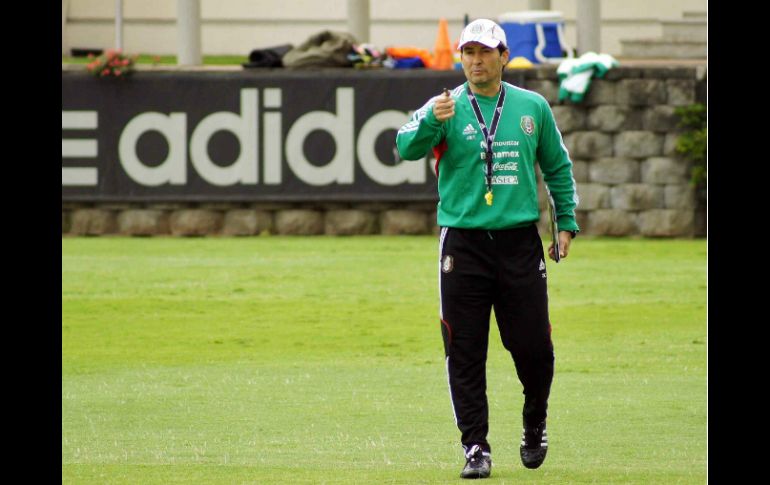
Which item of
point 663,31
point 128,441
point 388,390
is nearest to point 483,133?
point 128,441

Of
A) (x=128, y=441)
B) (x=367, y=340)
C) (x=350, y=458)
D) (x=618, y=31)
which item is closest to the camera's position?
(x=350, y=458)

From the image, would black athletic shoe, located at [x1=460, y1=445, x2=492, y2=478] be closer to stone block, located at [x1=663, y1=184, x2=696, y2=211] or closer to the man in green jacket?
the man in green jacket

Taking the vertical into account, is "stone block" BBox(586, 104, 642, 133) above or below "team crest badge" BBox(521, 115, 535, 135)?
below

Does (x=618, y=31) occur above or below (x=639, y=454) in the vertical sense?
above

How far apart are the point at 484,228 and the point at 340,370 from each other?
4524mm

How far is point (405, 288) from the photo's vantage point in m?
16.3

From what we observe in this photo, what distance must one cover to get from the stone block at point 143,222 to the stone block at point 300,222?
155 cm

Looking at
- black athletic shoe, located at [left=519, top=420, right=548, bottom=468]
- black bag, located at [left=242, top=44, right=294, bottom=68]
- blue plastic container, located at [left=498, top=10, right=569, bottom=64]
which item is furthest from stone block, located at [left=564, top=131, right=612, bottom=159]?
black athletic shoe, located at [left=519, top=420, right=548, bottom=468]

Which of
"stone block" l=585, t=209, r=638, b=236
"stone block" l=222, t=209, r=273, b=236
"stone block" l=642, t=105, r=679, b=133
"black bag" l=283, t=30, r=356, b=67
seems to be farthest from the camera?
"stone block" l=222, t=209, r=273, b=236

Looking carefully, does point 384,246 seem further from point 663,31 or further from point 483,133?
point 483,133

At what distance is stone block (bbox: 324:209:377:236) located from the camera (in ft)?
72.1

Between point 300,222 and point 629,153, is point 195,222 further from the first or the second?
point 629,153
